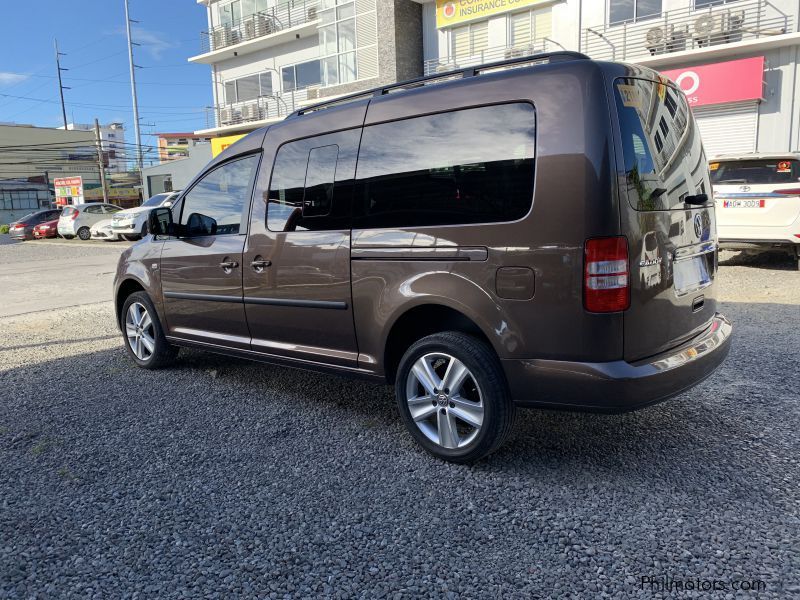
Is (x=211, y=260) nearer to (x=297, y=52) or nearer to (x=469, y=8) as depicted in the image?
(x=469, y=8)

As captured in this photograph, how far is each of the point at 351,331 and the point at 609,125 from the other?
186 centimetres

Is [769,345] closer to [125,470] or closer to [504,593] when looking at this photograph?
[504,593]

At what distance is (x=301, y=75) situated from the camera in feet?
95.9

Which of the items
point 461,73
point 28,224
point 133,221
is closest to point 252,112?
point 133,221

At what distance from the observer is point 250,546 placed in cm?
269

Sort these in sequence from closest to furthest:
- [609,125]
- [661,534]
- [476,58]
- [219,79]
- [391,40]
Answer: [661,534]
[609,125]
[476,58]
[391,40]
[219,79]

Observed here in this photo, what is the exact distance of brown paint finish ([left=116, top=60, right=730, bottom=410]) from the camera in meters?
2.87

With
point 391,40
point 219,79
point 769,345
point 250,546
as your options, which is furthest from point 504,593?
point 219,79

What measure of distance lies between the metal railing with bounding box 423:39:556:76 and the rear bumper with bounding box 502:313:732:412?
17.6 meters

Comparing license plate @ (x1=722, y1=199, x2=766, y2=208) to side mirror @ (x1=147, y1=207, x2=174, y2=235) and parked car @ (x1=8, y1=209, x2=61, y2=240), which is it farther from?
parked car @ (x1=8, y1=209, x2=61, y2=240)

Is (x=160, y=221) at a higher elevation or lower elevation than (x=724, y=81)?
lower

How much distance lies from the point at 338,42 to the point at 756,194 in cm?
2165

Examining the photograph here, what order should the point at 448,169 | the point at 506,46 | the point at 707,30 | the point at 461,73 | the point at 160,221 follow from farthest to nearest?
1. the point at 506,46
2. the point at 707,30
3. the point at 160,221
4. the point at 461,73
5. the point at 448,169

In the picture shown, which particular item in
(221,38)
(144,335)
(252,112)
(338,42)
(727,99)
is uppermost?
(221,38)
